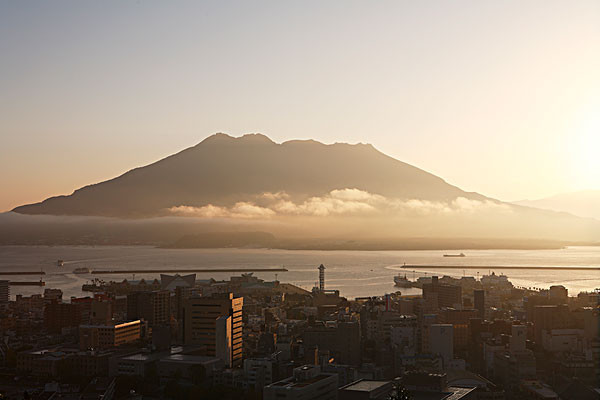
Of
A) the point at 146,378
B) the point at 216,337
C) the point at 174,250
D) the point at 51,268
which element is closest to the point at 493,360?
the point at 216,337

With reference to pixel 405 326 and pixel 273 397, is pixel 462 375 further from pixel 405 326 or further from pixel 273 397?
pixel 405 326

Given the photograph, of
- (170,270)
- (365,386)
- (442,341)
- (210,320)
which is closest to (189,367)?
(210,320)

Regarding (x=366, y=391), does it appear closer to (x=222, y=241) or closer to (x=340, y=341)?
(x=340, y=341)

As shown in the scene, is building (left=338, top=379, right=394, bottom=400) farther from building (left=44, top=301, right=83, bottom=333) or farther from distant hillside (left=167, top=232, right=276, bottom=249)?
distant hillside (left=167, top=232, right=276, bottom=249)

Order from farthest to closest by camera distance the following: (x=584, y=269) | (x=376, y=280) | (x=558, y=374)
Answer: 1. (x=584, y=269)
2. (x=376, y=280)
3. (x=558, y=374)

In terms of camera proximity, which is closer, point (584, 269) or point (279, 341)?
point (279, 341)

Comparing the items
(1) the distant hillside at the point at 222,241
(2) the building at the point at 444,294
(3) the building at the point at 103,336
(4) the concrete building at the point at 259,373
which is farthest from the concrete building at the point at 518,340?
(1) the distant hillside at the point at 222,241

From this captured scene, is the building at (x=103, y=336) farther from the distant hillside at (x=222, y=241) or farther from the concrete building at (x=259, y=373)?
the distant hillside at (x=222, y=241)
